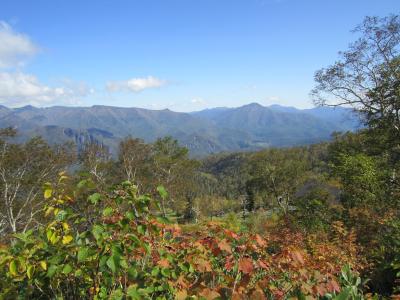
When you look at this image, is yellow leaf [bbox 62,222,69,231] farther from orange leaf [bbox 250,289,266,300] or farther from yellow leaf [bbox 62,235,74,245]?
orange leaf [bbox 250,289,266,300]

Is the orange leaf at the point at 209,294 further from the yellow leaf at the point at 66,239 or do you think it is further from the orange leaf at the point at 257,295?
the yellow leaf at the point at 66,239

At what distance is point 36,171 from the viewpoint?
2314cm

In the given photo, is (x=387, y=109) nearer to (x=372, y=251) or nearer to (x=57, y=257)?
(x=372, y=251)

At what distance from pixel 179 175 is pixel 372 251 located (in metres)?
34.1

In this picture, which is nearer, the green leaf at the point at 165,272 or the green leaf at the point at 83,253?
the green leaf at the point at 83,253

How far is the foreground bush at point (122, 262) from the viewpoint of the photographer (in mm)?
2582

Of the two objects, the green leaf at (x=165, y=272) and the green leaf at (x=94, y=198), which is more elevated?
the green leaf at (x=94, y=198)

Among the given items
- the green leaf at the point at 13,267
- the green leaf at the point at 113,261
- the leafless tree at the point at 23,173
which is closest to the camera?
the green leaf at the point at 113,261

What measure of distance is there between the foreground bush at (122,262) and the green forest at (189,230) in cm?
1

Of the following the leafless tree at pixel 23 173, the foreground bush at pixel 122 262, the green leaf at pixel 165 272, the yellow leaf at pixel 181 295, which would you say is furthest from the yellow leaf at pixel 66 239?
the leafless tree at pixel 23 173

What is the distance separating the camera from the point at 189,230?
6172 mm

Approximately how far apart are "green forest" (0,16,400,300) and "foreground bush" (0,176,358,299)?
0.01 metres

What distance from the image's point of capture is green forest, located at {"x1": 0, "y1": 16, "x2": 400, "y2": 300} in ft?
8.89

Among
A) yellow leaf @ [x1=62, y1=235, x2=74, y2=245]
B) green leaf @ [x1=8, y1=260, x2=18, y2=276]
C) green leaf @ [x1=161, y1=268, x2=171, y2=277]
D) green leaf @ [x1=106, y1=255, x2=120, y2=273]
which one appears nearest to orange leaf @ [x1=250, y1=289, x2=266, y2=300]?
green leaf @ [x1=161, y1=268, x2=171, y2=277]
